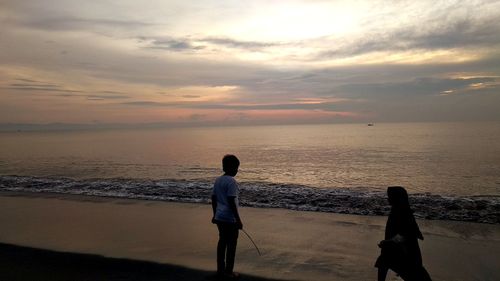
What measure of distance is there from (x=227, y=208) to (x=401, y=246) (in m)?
2.32

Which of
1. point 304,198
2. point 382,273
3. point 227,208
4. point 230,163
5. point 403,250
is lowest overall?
point 304,198

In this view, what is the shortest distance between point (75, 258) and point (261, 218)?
530cm

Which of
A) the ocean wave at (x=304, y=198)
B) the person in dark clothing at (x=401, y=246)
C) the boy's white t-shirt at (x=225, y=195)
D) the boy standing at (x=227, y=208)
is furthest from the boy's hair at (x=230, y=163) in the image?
the ocean wave at (x=304, y=198)

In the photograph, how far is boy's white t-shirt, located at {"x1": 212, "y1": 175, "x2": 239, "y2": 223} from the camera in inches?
203

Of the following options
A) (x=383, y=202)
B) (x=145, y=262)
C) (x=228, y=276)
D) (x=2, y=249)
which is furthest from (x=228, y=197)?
(x=383, y=202)

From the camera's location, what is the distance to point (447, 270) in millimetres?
6383

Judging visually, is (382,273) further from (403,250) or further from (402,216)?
(402,216)

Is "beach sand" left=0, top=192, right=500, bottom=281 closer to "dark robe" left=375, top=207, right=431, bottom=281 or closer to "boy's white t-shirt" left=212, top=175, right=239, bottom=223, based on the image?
"boy's white t-shirt" left=212, top=175, right=239, bottom=223

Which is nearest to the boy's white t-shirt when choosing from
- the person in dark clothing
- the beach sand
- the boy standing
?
the boy standing

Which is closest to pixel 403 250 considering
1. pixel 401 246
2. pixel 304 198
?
pixel 401 246

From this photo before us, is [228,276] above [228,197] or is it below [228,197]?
below

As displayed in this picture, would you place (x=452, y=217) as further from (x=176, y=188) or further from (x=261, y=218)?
(x=176, y=188)

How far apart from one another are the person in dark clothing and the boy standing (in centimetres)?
196

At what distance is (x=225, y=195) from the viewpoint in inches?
205
